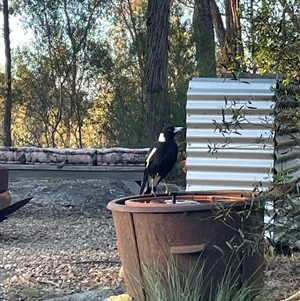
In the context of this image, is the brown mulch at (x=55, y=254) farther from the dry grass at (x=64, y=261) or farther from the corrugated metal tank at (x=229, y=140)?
the corrugated metal tank at (x=229, y=140)

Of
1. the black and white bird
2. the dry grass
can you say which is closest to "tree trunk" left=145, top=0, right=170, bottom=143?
the dry grass

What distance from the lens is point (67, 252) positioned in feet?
18.9

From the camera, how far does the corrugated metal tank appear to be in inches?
196

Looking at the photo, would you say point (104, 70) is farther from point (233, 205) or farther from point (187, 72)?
point (233, 205)

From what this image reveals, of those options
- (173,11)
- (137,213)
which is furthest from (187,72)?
(137,213)

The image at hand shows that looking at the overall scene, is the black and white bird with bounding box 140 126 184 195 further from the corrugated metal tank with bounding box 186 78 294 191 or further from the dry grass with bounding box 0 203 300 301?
the dry grass with bounding box 0 203 300 301

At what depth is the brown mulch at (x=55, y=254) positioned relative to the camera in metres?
4.60

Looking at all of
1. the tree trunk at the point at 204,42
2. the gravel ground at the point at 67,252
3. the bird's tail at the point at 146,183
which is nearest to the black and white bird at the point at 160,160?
the bird's tail at the point at 146,183

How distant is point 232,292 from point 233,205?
493mm

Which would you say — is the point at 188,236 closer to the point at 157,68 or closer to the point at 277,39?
the point at 277,39

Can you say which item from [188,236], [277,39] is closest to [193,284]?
[188,236]

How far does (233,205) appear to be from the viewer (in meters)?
3.15

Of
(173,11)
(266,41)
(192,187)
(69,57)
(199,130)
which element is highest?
(173,11)

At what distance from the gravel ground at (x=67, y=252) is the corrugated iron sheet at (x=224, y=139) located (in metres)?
0.79
